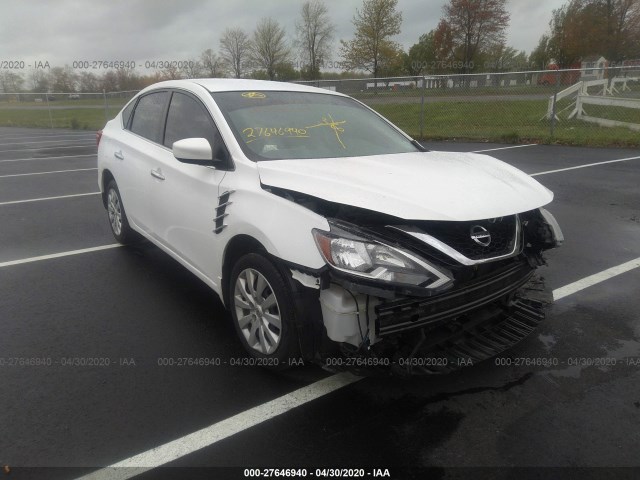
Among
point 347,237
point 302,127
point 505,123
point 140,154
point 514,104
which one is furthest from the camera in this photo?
point 505,123

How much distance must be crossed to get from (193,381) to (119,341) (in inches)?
31.5

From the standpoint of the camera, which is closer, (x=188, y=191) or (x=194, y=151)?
(x=194, y=151)

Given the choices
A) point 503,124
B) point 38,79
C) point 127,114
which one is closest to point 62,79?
point 38,79

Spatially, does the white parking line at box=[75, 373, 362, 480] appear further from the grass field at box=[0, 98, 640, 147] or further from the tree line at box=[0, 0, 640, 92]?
the tree line at box=[0, 0, 640, 92]

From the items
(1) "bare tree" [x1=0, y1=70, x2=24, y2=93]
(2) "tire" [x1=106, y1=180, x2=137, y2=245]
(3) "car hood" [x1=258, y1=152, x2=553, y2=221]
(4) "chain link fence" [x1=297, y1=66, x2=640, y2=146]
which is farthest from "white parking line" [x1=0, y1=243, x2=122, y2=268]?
(1) "bare tree" [x1=0, y1=70, x2=24, y2=93]

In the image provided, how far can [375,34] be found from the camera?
3375 centimetres

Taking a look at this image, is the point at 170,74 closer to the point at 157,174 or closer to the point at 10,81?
the point at 10,81

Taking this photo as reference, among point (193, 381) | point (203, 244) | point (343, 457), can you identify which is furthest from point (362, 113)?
point (343, 457)

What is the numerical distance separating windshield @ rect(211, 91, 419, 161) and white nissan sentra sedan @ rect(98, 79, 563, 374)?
0.02 m

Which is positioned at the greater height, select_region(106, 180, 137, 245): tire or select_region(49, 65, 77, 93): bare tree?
select_region(49, 65, 77, 93): bare tree

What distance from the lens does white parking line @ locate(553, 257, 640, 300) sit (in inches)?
161

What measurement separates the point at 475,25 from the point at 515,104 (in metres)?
22.5

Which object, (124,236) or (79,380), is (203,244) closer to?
(79,380)

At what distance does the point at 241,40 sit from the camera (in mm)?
43500
